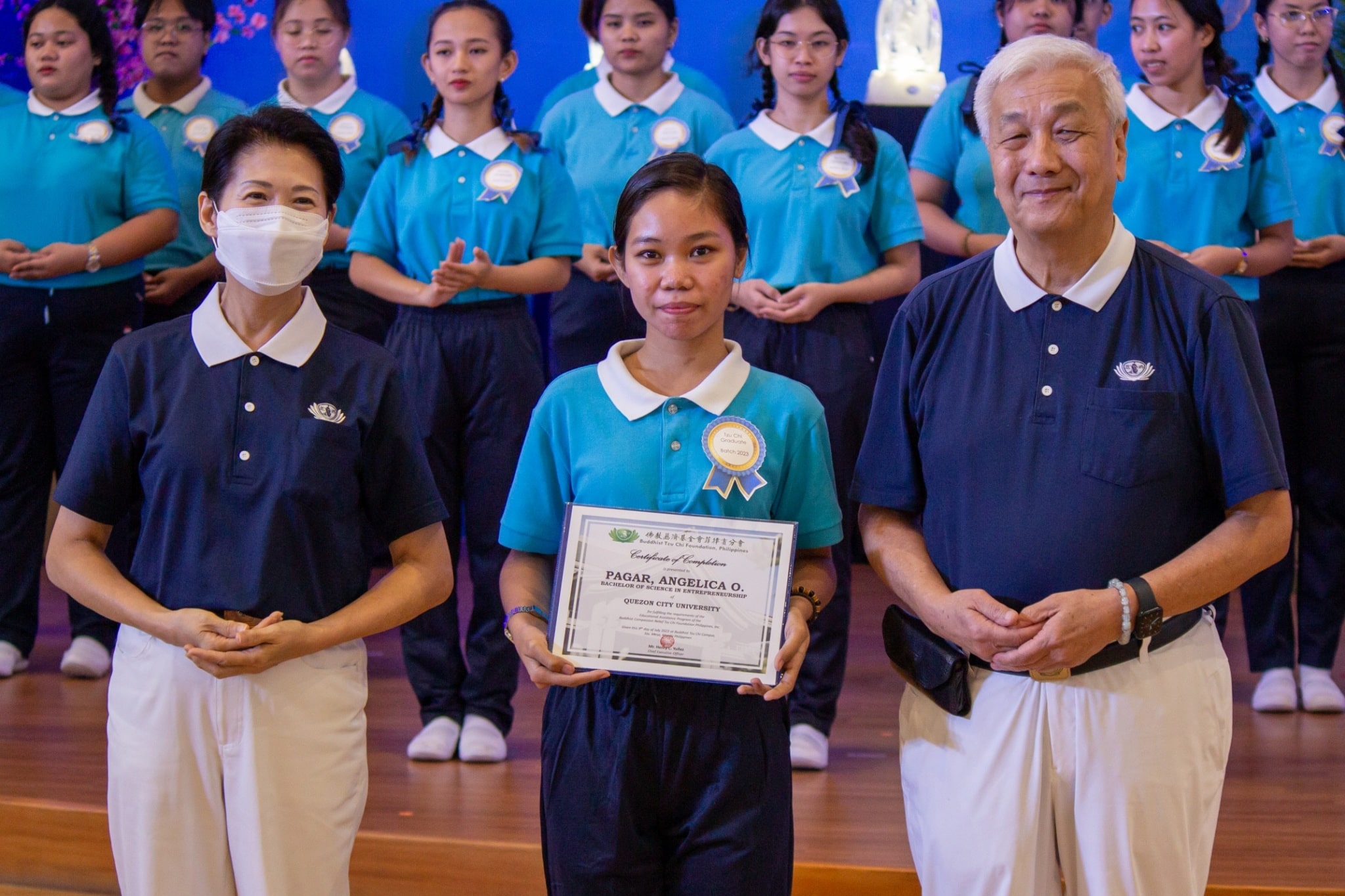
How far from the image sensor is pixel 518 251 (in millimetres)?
3275

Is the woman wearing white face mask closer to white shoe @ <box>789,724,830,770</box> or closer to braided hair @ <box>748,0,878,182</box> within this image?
white shoe @ <box>789,724,830,770</box>

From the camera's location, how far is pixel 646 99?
3.85 meters

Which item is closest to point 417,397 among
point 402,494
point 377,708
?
point 377,708

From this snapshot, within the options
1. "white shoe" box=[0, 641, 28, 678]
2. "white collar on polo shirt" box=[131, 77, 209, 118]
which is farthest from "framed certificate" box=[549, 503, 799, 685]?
"white collar on polo shirt" box=[131, 77, 209, 118]

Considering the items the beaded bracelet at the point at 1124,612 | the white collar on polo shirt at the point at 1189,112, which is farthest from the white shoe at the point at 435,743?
the white collar on polo shirt at the point at 1189,112

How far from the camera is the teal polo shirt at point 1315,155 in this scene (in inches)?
143

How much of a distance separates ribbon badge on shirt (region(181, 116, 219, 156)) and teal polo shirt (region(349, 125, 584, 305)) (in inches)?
40.0

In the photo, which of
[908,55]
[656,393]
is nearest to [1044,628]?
[656,393]

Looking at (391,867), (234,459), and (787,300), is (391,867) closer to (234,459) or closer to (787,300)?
(234,459)

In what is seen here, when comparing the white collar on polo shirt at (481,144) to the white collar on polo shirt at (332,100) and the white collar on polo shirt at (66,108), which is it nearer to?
the white collar on polo shirt at (332,100)

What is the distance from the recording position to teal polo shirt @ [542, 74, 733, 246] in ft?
12.3

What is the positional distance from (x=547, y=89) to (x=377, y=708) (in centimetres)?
285

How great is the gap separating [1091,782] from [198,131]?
132 inches

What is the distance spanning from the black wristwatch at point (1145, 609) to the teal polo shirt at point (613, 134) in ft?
7.51
